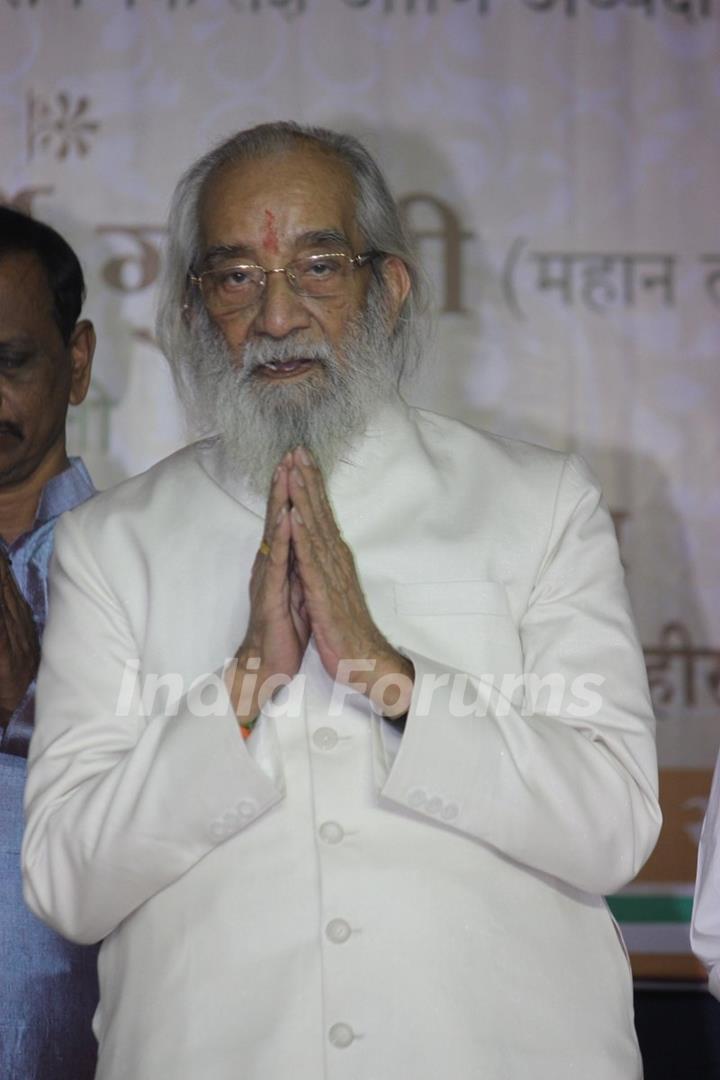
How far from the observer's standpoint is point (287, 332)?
2.81 metres

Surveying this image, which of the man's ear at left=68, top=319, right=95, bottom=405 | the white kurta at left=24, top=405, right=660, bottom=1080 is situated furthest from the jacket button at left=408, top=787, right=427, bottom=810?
the man's ear at left=68, top=319, right=95, bottom=405

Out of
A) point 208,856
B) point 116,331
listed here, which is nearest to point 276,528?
point 208,856

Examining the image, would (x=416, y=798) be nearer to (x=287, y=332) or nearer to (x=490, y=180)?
(x=287, y=332)

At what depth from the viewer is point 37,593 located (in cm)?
341

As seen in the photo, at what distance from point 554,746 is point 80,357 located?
1571mm

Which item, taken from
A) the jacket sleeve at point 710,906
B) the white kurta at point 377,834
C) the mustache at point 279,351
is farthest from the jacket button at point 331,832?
the mustache at point 279,351

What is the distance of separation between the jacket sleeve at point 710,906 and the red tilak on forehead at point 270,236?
45.1 inches

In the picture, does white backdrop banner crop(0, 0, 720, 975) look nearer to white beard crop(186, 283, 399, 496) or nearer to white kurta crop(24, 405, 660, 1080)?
white beard crop(186, 283, 399, 496)

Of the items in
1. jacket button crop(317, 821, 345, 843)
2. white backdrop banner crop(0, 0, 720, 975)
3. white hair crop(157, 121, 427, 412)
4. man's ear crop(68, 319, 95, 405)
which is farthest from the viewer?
white backdrop banner crop(0, 0, 720, 975)

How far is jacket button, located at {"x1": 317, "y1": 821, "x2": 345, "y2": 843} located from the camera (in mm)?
2553

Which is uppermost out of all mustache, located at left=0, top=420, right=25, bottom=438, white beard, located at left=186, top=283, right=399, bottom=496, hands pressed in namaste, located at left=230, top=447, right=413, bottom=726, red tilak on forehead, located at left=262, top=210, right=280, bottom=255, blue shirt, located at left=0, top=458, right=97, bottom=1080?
red tilak on forehead, located at left=262, top=210, right=280, bottom=255

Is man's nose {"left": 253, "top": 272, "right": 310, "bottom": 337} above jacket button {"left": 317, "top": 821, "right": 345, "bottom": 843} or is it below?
above

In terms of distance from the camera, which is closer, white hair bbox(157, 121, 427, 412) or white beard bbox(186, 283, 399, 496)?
white beard bbox(186, 283, 399, 496)

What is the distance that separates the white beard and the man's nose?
2 cm
